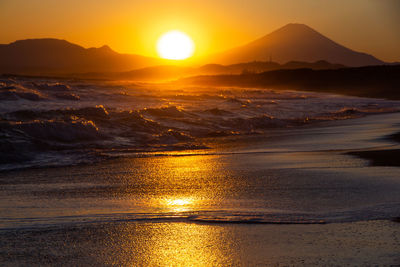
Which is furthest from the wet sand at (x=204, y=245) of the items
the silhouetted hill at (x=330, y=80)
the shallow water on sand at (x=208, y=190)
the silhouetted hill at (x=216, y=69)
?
the silhouetted hill at (x=216, y=69)

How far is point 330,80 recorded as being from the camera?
6397cm

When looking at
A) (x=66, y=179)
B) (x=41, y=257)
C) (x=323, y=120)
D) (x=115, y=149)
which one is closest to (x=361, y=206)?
(x=41, y=257)

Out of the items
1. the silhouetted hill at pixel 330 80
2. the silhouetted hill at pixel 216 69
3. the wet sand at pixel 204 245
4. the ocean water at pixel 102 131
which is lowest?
the wet sand at pixel 204 245

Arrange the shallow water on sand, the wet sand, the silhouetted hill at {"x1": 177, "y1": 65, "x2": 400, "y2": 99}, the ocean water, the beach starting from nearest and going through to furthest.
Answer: the wet sand
the beach
the shallow water on sand
the ocean water
the silhouetted hill at {"x1": 177, "y1": 65, "x2": 400, "y2": 99}

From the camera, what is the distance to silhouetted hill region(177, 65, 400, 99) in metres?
56.5

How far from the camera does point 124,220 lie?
158 inches

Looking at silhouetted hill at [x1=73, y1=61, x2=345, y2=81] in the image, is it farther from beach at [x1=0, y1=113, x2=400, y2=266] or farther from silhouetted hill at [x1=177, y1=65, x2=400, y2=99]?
beach at [x1=0, y1=113, x2=400, y2=266]

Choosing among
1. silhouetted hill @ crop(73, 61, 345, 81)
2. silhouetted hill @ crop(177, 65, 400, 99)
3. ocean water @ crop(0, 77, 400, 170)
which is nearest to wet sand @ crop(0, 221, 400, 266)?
ocean water @ crop(0, 77, 400, 170)

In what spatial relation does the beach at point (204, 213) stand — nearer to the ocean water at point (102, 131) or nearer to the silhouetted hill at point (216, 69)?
the ocean water at point (102, 131)

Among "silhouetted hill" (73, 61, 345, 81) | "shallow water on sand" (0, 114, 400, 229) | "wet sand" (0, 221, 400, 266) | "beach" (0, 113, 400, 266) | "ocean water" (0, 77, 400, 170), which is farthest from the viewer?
"silhouetted hill" (73, 61, 345, 81)

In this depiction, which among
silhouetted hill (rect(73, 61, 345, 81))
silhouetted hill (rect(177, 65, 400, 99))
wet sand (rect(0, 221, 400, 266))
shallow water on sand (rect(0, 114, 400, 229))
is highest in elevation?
silhouetted hill (rect(73, 61, 345, 81))

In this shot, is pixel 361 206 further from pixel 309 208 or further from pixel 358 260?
pixel 358 260

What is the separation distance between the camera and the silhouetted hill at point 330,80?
56.5 meters

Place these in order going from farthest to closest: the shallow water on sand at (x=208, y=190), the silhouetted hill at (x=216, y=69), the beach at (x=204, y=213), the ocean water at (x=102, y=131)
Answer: the silhouetted hill at (x=216, y=69) → the ocean water at (x=102, y=131) → the shallow water on sand at (x=208, y=190) → the beach at (x=204, y=213)
